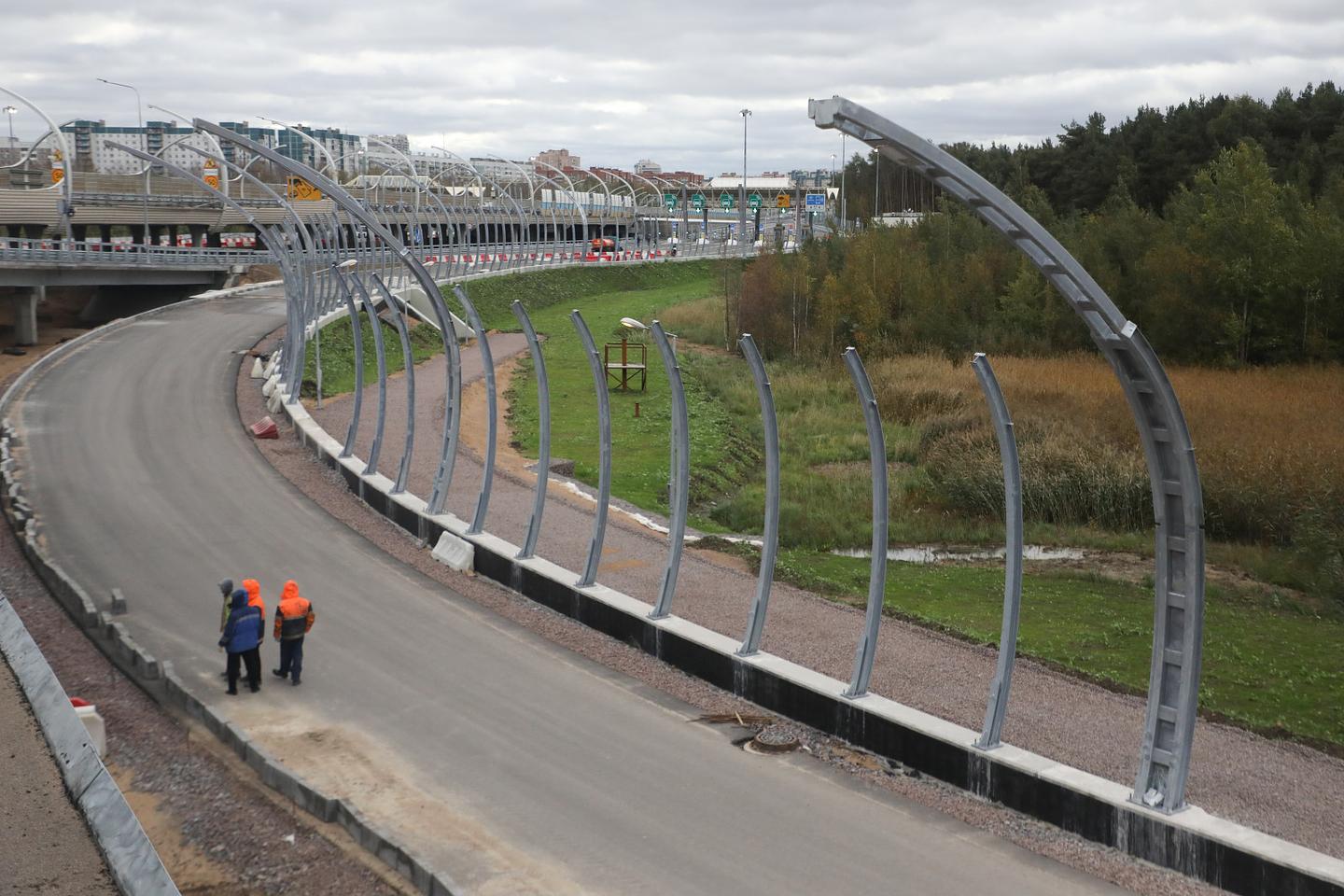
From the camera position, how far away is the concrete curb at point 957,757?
27.7ft

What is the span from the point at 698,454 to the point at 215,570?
1258cm

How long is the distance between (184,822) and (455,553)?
7435mm

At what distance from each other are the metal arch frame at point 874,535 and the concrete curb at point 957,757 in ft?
0.79

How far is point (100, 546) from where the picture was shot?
1820 centimetres

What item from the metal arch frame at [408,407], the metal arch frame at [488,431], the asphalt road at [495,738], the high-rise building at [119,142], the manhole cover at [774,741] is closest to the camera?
the asphalt road at [495,738]

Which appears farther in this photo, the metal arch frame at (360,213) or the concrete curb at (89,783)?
the metal arch frame at (360,213)

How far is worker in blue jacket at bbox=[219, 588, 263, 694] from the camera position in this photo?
12.4m

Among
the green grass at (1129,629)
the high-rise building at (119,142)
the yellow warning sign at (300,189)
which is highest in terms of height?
the high-rise building at (119,142)

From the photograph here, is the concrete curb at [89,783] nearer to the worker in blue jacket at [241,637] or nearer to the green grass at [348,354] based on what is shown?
the worker in blue jacket at [241,637]

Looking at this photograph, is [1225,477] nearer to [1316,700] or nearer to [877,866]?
[1316,700]

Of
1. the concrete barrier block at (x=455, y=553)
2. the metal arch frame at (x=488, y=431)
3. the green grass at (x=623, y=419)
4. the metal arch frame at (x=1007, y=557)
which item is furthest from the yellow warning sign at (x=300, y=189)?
the metal arch frame at (x=1007, y=557)

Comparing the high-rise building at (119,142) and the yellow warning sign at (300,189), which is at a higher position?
the high-rise building at (119,142)

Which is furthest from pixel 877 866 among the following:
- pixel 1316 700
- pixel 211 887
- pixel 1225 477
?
pixel 1225 477

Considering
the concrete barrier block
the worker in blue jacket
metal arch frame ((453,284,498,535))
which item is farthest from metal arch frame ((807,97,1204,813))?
the concrete barrier block
